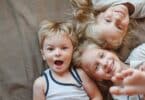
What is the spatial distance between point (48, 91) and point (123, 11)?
0.40 m

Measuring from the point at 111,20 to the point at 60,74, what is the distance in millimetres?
266

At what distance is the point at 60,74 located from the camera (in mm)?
1439

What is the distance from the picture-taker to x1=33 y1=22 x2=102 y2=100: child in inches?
55.5

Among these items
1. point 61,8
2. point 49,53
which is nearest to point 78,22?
point 61,8

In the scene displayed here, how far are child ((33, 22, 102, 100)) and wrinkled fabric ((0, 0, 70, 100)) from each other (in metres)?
0.05

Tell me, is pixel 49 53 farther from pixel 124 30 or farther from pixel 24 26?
pixel 124 30

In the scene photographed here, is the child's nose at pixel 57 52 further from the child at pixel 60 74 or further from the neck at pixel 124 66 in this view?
the neck at pixel 124 66

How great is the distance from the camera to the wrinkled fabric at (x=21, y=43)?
57.4 inches

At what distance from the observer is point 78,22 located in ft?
4.99

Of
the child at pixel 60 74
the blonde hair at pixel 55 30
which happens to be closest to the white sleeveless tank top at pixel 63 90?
the child at pixel 60 74

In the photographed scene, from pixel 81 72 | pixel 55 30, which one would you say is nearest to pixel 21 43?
pixel 55 30

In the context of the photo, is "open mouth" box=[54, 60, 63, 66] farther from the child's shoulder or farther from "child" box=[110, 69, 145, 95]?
"child" box=[110, 69, 145, 95]

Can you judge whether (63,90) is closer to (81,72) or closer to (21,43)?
(81,72)

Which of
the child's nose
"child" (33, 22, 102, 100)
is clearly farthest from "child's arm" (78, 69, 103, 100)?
the child's nose
